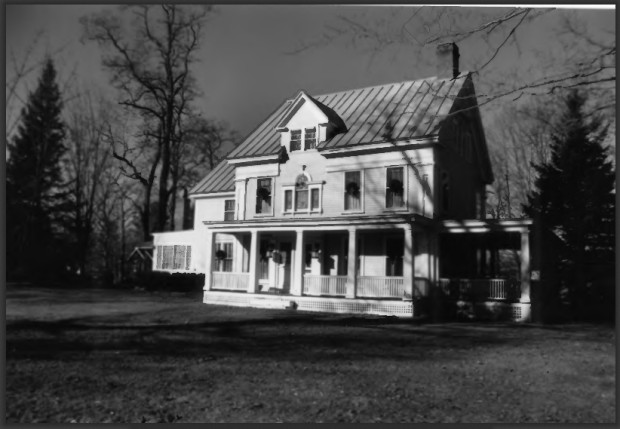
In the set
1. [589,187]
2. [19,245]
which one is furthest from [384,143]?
[19,245]

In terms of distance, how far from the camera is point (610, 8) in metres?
5.06

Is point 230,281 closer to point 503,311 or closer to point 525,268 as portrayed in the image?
point 503,311

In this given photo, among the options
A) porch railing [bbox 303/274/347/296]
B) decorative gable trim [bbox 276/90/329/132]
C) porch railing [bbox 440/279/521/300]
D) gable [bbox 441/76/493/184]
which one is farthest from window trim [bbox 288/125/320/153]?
porch railing [bbox 440/279/521/300]

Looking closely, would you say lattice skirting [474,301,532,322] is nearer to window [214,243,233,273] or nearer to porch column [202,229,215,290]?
porch column [202,229,215,290]

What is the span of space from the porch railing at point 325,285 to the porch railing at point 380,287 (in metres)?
0.43

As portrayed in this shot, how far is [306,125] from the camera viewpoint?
12.1 metres

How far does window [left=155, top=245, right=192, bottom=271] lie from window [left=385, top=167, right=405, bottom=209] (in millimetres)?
4932

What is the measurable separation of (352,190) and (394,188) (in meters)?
1.04

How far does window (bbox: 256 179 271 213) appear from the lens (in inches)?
515

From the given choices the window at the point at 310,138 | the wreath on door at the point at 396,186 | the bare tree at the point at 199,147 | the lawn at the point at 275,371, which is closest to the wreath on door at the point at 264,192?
the window at the point at 310,138

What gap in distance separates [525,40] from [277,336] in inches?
203

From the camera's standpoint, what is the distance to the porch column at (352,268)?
10.9m

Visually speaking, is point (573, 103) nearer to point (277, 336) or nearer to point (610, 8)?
point (610, 8)

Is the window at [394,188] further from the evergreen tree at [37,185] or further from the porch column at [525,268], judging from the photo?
the evergreen tree at [37,185]
